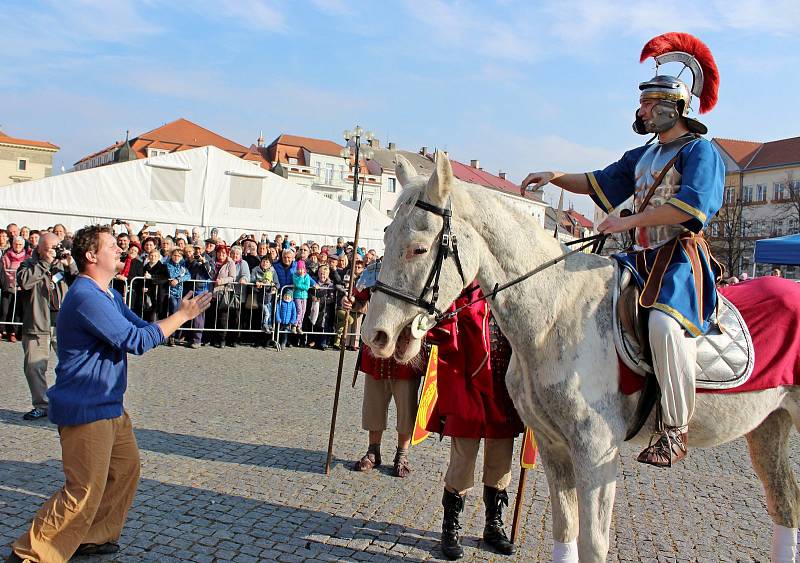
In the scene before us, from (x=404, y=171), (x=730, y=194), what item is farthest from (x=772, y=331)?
(x=730, y=194)

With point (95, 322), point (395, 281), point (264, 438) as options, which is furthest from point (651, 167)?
point (264, 438)

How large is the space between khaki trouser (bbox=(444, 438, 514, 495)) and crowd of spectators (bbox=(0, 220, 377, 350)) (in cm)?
818

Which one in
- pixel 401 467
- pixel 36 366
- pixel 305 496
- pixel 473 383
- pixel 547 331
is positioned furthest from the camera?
pixel 36 366

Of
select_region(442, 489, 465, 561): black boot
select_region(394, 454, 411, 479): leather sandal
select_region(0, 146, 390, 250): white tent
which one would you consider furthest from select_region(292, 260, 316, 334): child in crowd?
select_region(442, 489, 465, 561): black boot

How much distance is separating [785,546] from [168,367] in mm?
9287

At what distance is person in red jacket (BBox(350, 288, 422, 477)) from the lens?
6074 millimetres

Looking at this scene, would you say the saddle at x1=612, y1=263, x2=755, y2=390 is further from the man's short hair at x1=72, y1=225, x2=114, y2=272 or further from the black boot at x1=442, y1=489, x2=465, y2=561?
the man's short hair at x1=72, y1=225, x2=114, y2=272

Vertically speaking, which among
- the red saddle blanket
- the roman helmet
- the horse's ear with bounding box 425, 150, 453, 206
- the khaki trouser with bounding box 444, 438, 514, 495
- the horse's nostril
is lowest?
the khaki trouser with bounding box 444, 438, 514, 495

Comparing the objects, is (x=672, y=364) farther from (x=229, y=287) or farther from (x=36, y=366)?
(x=229, y=287)

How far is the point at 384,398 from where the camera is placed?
6332mm

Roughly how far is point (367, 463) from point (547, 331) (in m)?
3.39

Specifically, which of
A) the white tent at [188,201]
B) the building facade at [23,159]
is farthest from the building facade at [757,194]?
the building facade at [23,159]

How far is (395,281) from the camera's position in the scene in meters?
3.09

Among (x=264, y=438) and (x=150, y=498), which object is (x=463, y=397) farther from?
(x=264, y=438)
